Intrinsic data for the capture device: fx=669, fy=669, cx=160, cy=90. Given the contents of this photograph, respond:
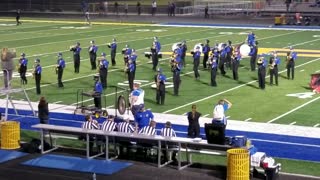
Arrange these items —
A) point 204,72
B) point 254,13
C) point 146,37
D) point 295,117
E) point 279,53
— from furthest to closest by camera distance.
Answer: point 254,13, point 146,37, point 279,53, point 204,72, point 295,117

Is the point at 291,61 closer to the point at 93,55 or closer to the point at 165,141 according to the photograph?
the point at 93,55

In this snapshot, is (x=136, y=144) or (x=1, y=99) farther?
(x=1, y=99)

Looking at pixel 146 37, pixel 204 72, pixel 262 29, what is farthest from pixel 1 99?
pixel 262 29

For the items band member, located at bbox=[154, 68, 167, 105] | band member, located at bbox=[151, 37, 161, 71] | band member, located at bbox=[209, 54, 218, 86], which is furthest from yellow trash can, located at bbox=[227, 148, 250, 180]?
band member, located at bbox=[151, 37, 161, 71]

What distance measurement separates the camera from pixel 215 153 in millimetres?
12703

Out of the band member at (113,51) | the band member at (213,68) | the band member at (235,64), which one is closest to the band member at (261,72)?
the band member at (213,68)

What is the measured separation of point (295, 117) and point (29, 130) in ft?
22.5

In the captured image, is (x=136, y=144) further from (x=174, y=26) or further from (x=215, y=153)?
(x=174, y=26)

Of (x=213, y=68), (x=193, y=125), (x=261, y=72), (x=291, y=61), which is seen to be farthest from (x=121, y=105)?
(x=291, y=61)

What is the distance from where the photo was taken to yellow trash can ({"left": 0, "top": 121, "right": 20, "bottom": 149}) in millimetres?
14095

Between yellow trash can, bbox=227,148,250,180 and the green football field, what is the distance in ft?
18.1

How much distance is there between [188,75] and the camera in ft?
80.9

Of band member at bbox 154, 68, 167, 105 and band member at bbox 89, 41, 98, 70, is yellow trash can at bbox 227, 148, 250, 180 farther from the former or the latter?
band member at bbox 89, 41, 98, 70

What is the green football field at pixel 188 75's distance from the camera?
18.9 m
